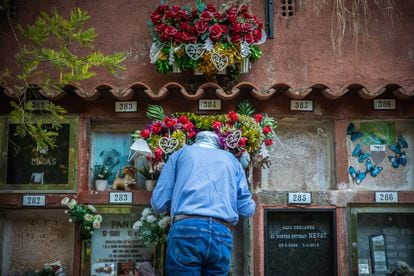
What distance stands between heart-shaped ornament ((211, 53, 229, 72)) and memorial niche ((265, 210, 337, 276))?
4.72 feet

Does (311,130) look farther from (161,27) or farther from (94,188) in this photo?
(94,188)

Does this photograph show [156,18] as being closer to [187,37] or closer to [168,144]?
[187,37]

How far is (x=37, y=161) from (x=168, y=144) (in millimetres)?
1470

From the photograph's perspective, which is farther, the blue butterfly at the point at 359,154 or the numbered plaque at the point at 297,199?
the blue butterfly at the point at 359,154

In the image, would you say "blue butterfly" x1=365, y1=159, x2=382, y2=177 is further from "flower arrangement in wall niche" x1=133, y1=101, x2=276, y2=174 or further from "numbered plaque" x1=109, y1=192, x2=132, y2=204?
"numbered plaque" x1=109, y1=192, x2=132, y2=204

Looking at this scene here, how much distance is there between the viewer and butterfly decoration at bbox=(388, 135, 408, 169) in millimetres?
5391

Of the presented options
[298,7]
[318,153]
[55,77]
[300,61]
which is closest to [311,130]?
[318,153]

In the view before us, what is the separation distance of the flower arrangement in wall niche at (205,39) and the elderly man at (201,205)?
46.3 inches

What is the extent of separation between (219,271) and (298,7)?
10.1 feet

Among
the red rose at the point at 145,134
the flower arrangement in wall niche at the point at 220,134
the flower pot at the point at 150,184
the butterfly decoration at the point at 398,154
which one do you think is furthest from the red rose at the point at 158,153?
the butterfly decoration at the point at 398,154

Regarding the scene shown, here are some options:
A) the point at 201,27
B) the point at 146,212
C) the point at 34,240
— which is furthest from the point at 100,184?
the point at 201,27

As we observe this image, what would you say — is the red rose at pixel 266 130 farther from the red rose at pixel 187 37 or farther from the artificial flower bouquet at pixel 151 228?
the artificial flower bouquet at pixel 151 228

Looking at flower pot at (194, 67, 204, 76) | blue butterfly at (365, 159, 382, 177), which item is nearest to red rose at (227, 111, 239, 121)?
flower pot at (194, 67, 204, 76)

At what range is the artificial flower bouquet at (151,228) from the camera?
482 cm
